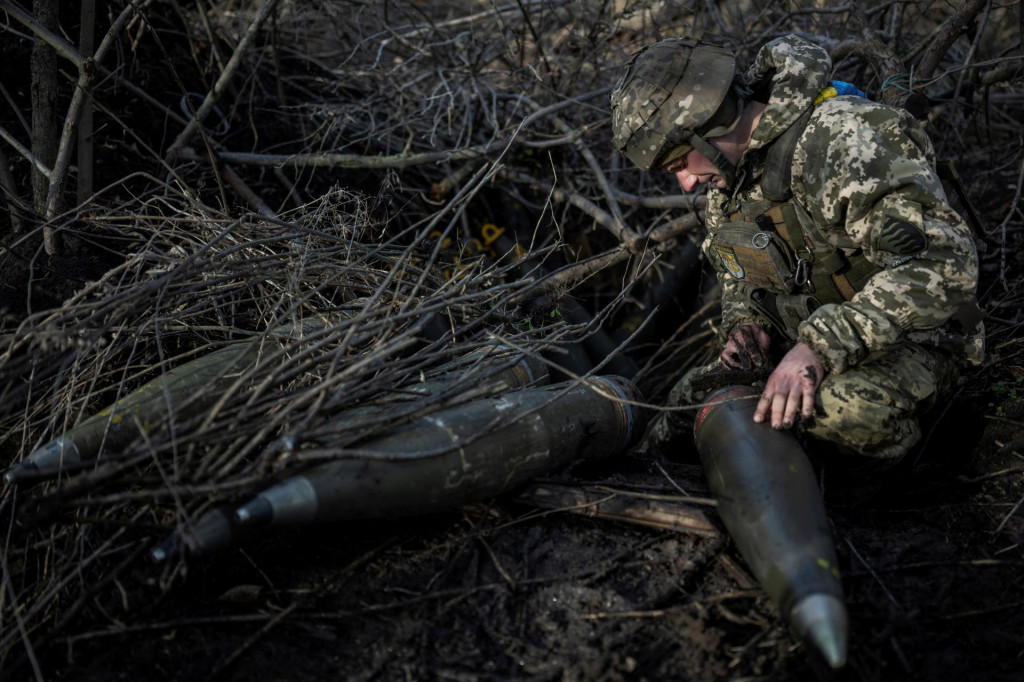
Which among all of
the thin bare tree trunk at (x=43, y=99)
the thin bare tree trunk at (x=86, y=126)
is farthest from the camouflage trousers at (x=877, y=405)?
the thin bare tree trunk at (x=43, y=99)

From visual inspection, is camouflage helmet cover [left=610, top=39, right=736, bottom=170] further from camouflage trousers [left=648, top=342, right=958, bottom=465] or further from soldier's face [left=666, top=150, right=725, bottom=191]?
camouflage trousers [left=648, top=342, right=958, bottom=465]

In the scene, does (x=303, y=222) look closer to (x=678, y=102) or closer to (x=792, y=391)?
(x=678, y=102)

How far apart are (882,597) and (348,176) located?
386 cm

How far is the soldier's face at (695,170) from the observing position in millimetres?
3061

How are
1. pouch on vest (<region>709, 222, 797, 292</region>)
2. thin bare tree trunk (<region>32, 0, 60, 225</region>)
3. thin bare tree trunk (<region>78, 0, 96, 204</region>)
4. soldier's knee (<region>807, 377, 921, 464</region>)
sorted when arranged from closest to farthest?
soldier's knee (<region>807, 377, 921, 464</region>) < pouch on vest (<region>709, 222, 797, 292</region>) < thin bare tree trunk (<region>78, 0, 96, 204</region>) < thin bare tree trunk (<region>32, 0, 60, 225</region>)

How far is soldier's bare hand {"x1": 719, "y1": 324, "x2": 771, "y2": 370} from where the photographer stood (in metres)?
3.12

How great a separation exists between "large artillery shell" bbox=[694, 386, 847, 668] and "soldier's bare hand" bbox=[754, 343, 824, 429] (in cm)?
5

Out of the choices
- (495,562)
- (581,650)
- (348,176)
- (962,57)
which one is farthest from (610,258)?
(962,57)

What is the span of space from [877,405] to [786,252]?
0.71 meters

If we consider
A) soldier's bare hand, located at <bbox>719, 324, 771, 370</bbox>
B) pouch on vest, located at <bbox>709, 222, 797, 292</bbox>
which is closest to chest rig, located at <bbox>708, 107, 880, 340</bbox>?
pouch on vest, located at <bbox>709, 222, 797, 292</bbox>

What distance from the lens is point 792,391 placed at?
8.71ft

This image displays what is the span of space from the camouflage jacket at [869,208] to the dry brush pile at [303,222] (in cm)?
79

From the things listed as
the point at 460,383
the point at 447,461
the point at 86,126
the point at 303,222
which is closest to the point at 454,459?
the point at 447,461

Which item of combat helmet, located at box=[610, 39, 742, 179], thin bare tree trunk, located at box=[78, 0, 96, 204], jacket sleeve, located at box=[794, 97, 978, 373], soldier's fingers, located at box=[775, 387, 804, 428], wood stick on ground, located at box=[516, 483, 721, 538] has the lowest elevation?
wood stick on ground, located at box=[516, 483, 721, 538]
